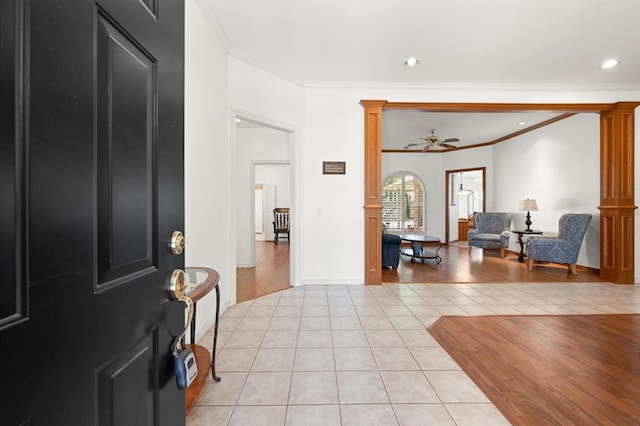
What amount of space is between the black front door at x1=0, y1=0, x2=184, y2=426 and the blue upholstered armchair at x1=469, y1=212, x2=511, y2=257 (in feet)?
22.9

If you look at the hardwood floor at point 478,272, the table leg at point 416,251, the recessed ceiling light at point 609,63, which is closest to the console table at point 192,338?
the hardwood floor at point 478,272

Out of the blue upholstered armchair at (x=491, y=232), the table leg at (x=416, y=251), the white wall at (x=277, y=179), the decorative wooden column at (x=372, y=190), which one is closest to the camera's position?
the decorative wooden column at (x=372, y=190)

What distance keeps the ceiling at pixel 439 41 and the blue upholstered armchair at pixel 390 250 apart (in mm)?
2470

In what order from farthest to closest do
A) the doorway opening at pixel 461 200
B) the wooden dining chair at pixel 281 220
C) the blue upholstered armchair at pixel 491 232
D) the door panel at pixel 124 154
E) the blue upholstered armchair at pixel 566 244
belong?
1. the wooden dining chair at pixel 281 220
2. the doorway opening at pixel 461 200
3. the blue upholstered armchair at pixel 491 232
4. the blue upholstered armchair at pixel 566 244
5. the door panel at pixel 124 154

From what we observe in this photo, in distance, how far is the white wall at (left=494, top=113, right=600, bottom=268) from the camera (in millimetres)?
4797

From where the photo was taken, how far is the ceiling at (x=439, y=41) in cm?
251

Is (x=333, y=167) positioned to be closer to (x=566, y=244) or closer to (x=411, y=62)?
(x=411, y=62)

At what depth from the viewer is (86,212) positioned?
19.5 inches

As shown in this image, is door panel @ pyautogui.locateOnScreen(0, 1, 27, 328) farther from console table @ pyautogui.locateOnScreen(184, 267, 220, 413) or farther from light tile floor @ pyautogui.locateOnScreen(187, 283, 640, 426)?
light tile floor @ pyautogui.locateOnScreen(187, 283, 640, 426)

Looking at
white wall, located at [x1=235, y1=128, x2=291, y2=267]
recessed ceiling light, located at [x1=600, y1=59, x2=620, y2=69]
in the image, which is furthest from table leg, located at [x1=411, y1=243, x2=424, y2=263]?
recessed ceiling light, located at [x1=600, y1=59, x2=620, y2=69]

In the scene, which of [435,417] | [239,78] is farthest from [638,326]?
[239,78]

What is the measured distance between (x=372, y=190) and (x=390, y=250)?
143cm

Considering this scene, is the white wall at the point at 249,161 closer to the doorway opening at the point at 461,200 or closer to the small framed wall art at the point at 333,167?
the small framed wall art at the point at 333,167

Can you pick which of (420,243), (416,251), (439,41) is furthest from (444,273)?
(439,41)
